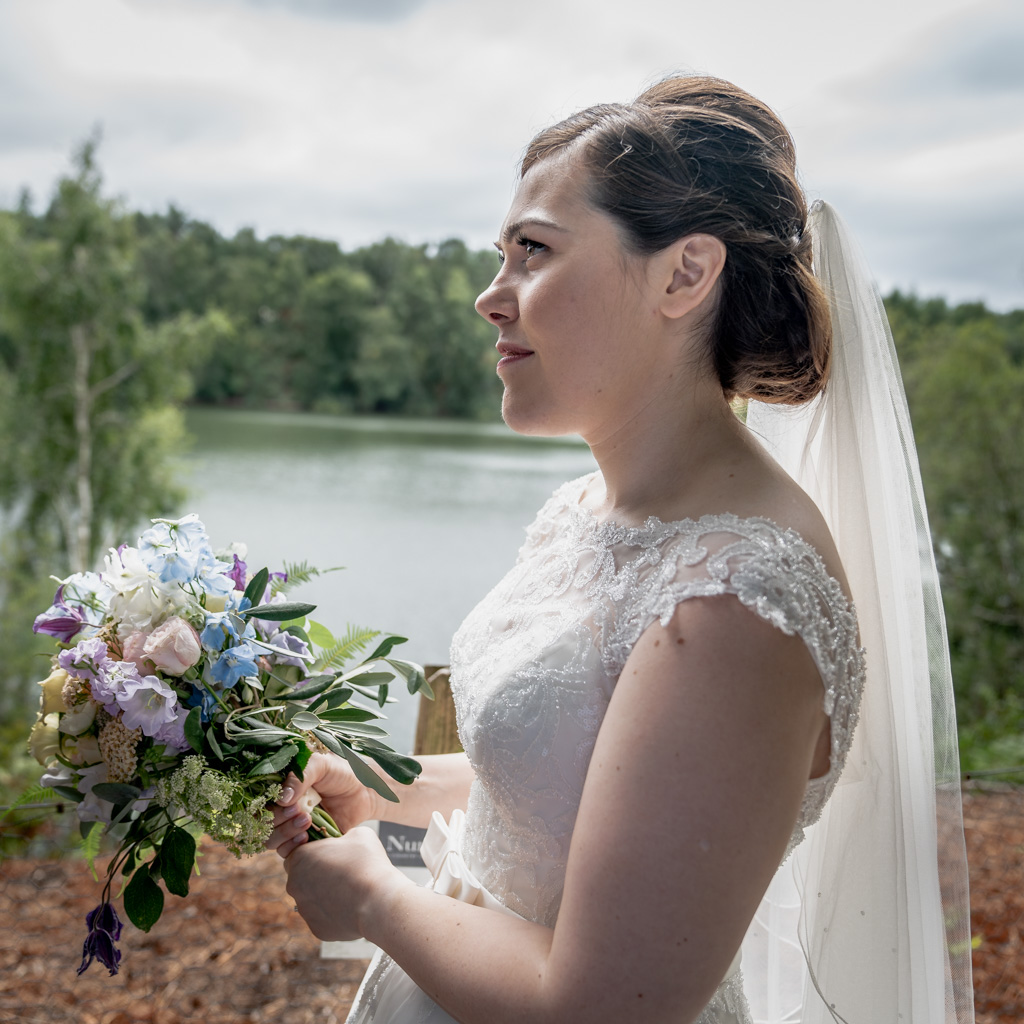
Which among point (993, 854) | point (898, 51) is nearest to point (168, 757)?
point (993, 854)

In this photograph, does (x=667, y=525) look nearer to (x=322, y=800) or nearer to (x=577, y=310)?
(x=577, y=310)

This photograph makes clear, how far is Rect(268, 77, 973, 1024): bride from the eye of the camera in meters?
0.79

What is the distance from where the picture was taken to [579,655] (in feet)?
3.25

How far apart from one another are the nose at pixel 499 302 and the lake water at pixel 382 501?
895 cm

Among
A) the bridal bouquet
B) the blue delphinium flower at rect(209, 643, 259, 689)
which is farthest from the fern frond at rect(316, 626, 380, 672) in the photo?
the blue delphinium flower at rect(209, 643, 259, 689)

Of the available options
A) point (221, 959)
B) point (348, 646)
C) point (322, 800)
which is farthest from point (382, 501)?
point (348, 646)

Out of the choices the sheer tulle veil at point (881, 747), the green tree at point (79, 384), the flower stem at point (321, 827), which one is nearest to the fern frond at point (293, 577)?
the flower stem at point (321, 827)

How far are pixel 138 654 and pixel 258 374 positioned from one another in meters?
18.3

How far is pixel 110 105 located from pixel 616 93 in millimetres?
15334

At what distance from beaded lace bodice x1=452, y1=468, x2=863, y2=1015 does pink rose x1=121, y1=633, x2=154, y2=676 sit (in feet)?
1.36

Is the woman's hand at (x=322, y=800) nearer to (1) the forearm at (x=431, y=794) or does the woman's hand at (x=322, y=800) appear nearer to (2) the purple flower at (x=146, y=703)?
(1) the forearm at (x=431, y=794)

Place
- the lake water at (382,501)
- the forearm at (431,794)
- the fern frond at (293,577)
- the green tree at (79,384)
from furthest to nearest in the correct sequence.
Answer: the lake water at (382,501)
the green tree at (79,384)
the forearm at (431,794)
the fern frond at (293,577)

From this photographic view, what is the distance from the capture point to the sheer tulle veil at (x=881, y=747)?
44.8 inches

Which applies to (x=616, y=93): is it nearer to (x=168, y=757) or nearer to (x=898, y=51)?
(x=168, y=757)
